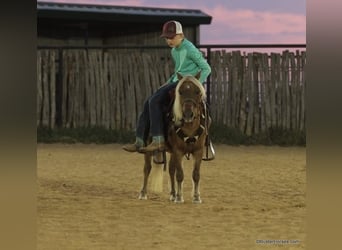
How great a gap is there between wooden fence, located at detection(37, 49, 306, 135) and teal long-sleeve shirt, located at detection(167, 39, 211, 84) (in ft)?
23.3

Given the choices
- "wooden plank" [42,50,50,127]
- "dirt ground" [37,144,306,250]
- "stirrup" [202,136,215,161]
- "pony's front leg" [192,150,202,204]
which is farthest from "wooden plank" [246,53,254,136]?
"pony's front leg" [192,150,202,204]

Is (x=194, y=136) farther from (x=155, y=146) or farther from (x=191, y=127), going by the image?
(x=155, y=146)

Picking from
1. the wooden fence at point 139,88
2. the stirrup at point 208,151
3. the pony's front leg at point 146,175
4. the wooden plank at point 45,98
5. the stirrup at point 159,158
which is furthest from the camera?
the wooden plank at point 45,98

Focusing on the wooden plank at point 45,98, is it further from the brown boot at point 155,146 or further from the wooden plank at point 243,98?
the brown boot at point 155,146

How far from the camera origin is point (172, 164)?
5.82 meters

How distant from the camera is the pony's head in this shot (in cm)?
511

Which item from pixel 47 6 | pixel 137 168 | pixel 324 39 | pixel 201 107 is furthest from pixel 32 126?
pixel 47 6

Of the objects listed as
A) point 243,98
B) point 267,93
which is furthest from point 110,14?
point 267,93

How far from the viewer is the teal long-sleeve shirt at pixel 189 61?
543 centimetres

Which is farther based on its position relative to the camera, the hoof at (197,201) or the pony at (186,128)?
the hoof at (197,201)

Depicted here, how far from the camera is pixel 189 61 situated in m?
5.53

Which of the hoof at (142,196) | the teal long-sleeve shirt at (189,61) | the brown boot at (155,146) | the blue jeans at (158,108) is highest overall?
the teal long-sleeve shirt at (189,61)

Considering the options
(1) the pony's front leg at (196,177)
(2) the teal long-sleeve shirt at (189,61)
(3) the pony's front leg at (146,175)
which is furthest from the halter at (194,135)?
(3) the pony's front leg at (146,175)

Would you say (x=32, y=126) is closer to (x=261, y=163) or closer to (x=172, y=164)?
(x=172, y=164)
